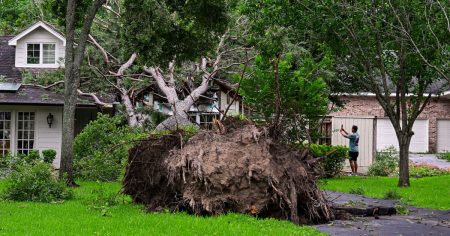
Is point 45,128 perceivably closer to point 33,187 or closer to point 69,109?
point 69,109

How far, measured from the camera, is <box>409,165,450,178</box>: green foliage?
88.6ft

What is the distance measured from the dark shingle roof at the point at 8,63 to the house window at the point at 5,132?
1509mm

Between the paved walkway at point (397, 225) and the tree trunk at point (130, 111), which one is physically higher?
the tree trunk at point (130, 111)

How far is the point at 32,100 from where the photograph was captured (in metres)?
28.4

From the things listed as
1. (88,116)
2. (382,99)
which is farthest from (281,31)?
(88,116)

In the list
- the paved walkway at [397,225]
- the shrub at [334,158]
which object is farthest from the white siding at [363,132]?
the paved walkway at [397,225]

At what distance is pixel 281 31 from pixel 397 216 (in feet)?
42.8

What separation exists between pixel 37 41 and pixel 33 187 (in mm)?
16741

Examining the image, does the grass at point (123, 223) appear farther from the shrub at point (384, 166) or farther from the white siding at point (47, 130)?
the white siding at point (47, 130)

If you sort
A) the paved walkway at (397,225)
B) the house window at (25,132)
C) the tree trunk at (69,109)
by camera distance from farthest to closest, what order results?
1. the house window at (25,132)
2. the tree trunk at (69,109)
3. the paved walkway at (397,225)

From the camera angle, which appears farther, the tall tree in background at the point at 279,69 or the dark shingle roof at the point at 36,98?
the dark shingle roof at the point at 36,98

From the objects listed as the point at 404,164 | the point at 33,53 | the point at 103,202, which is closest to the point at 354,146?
the point at 404,164

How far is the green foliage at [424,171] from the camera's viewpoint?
2701 cm

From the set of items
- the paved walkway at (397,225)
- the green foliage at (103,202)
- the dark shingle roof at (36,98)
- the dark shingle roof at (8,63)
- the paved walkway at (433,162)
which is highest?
the dark shingle roof at (8,63)
